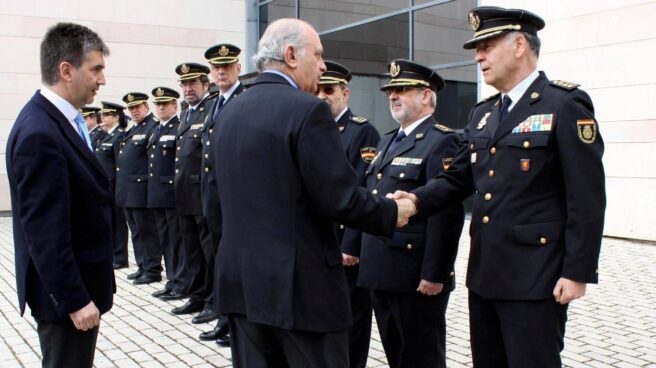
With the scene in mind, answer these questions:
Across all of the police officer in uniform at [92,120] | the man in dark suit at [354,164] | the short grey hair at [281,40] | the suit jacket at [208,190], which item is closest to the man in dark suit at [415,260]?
the man in dark suit at [354,164]

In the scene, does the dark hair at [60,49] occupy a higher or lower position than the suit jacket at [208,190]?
higher

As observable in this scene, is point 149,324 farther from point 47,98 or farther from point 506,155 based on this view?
point 506,155

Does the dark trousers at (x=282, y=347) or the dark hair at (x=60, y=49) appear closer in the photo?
the dark trousers at (x=282, y=347)

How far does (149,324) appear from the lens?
531 cm

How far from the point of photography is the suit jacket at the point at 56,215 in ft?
7.54

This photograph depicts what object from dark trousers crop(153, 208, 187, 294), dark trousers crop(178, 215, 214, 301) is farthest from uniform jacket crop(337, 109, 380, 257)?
dark trousers crop(153, 208, 187, 294)

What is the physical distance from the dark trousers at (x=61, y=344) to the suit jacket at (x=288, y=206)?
75 centimetres

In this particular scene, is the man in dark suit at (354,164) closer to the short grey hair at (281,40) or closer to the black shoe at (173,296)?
the short grey hair at (281,40)

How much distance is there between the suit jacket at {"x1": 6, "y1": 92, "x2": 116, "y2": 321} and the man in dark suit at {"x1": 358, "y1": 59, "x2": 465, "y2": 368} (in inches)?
56.0

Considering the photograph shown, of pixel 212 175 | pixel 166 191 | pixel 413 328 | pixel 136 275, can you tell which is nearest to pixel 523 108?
pixel 413 328

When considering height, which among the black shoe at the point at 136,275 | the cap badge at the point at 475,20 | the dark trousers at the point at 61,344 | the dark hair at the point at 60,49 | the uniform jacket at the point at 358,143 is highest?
the cap badge at the point at 475,20

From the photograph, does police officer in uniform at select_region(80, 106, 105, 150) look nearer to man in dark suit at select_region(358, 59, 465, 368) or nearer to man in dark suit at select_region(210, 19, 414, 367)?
man in dark suit at select_region(358, 59, 465, 368)

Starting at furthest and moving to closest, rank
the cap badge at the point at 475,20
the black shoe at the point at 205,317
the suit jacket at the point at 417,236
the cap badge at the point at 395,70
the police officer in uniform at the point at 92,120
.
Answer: the police officer in uniform at the point at 92,120 < the black shoe at the point at 205,317 < the cap badge at the point at 395,70 < the suit jacket at the point at 417,236 < the cap badge at the point at 475,20

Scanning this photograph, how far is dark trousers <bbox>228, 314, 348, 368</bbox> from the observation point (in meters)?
2.23
